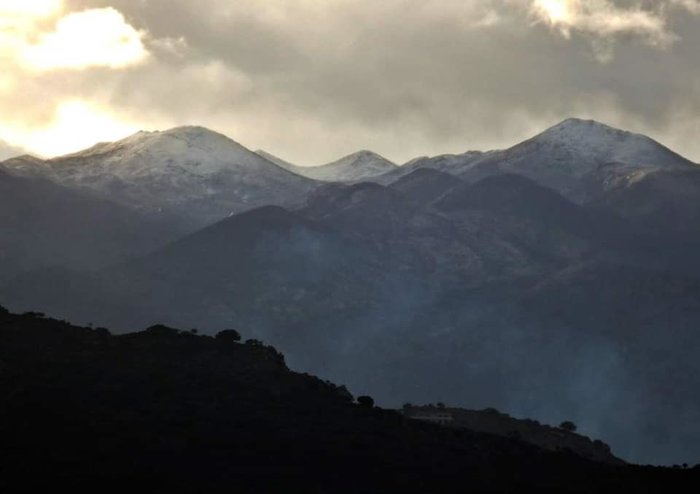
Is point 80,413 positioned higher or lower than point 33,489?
higher

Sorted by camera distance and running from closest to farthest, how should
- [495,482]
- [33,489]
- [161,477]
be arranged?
1. [33,489]
2. [161,477]
3. [495,482]

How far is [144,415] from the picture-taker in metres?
192

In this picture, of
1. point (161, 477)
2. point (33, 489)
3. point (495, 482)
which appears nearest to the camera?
point (33, 489)

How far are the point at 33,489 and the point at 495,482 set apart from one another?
5688 cm

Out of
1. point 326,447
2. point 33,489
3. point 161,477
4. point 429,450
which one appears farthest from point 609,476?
point 33,489

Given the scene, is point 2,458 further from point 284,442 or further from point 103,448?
point 284,442

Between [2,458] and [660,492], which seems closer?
[2,458]

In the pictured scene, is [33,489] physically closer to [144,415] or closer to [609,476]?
[144,415]

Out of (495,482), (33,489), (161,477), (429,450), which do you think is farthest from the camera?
(429,450)

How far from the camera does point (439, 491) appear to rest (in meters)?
176

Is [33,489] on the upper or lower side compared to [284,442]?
lower

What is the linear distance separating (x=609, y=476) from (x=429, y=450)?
2346 cm

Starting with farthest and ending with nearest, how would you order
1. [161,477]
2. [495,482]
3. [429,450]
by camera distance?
[429,450], [495,482], [161,477]

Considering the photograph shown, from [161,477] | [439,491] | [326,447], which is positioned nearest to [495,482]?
[439,491]
